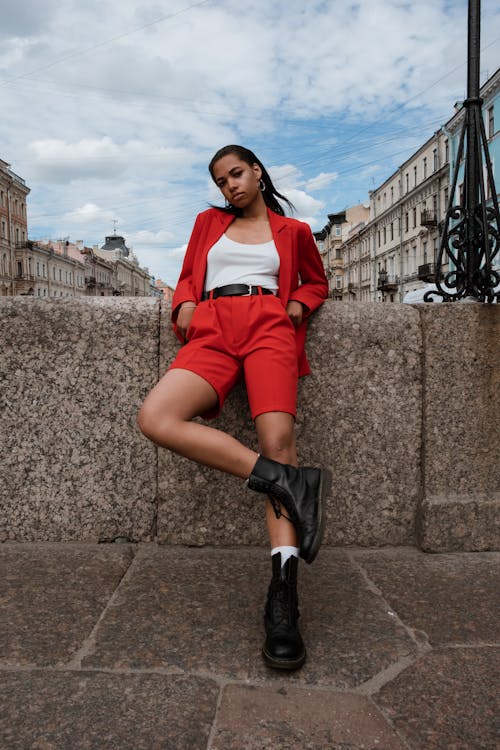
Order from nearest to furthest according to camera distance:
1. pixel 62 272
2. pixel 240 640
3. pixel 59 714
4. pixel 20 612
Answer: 1. pixel 59 714
2. pixel 240 640
3. pixel 20 612
4. pixel 62 272

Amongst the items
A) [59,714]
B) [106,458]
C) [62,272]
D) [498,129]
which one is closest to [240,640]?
[59,714]

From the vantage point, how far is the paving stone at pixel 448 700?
1484 millimetres

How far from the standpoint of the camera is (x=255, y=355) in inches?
91.9

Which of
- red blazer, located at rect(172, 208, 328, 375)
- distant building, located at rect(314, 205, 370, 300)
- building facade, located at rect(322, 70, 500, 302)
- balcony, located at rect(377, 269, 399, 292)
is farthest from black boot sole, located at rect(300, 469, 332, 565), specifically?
distant building, located at rect(314, 205, 370, 300)

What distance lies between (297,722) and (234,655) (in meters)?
0.35

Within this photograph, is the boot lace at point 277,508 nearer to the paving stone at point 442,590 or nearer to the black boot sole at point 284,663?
the black boot sole at point 284,663

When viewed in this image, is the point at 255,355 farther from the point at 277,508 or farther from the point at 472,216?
the point at 472,216

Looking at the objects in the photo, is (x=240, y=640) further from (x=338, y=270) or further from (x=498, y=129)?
(x=338, y=270)

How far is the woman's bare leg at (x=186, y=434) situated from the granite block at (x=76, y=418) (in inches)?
25.5

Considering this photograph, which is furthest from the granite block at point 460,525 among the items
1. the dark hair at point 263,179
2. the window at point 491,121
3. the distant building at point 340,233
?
the distant building at point 340,233

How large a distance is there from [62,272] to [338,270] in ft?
115

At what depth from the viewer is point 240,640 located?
76.5 inches

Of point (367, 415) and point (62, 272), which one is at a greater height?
point (62, 272)

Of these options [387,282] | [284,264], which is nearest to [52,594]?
[284,264]
